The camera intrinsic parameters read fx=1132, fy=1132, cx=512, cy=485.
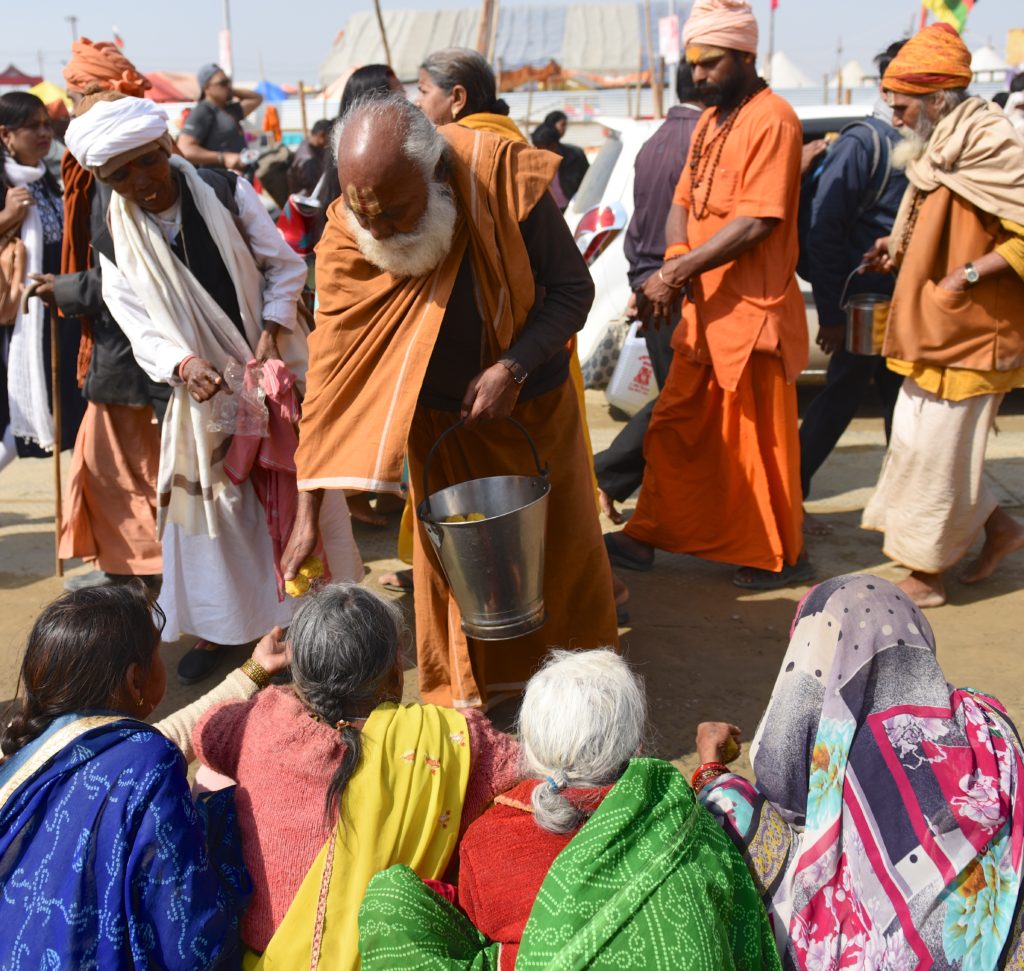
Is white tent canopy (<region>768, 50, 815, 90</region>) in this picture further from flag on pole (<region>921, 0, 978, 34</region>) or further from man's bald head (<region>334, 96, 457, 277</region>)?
man's bald head (<region>334, 96, 457, 277</region>)

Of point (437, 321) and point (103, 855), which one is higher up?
A: point (437, 321)

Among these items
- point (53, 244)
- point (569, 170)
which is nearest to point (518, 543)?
point (53, 244)

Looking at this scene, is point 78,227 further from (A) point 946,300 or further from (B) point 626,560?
(A) point 946,300

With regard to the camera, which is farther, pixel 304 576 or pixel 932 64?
pixel 932 64

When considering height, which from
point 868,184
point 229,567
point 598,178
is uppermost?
point 868,184

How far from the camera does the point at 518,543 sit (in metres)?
3.13

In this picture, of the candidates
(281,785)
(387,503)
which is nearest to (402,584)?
(387,503)

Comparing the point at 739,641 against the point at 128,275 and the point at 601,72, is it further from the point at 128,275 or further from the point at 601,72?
the point at 601,72

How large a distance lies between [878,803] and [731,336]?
9.05ft

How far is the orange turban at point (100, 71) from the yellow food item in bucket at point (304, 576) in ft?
6.88

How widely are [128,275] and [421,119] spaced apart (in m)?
1.39

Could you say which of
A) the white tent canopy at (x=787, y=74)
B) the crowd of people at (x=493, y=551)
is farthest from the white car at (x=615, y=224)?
the white tent canopy at (x=787, y=74)

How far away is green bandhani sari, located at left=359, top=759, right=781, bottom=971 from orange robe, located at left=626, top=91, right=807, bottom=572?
2812 mm

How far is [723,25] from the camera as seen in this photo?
4430 mm
